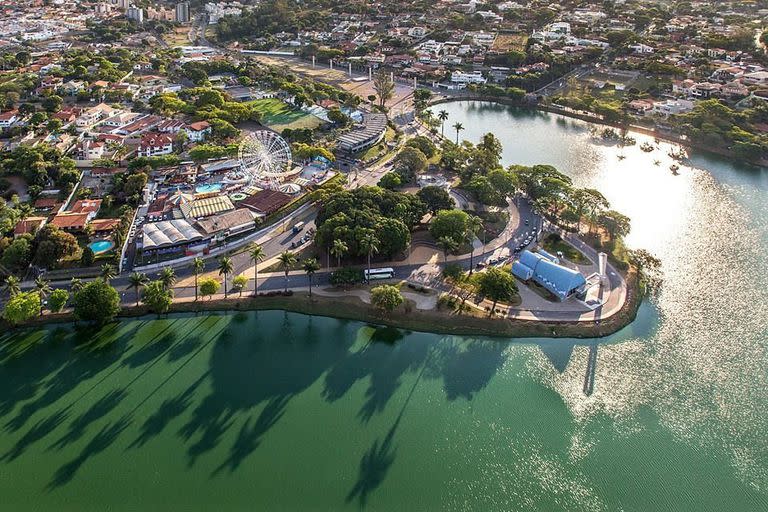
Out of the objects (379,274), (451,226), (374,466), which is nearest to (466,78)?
(451,226)

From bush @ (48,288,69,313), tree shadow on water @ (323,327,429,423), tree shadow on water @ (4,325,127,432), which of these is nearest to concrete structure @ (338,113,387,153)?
tree shadow on water @ (323,327,429,423)

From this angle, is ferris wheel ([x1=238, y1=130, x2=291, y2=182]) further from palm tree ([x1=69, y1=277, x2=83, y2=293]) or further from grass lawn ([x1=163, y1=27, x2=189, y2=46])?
grass lawn ([x1=163, y1=27, x2=189, y2=46])

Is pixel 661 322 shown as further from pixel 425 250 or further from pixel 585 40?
pixel 585 40

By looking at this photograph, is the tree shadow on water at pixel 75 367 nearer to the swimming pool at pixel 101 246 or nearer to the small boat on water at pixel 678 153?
the swimming pool at pixel 101 246

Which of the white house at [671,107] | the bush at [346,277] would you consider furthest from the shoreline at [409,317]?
the white house at [671,107]

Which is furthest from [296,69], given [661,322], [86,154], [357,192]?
[661,322]

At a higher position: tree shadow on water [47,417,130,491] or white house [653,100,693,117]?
white house [653,100,693,117]
